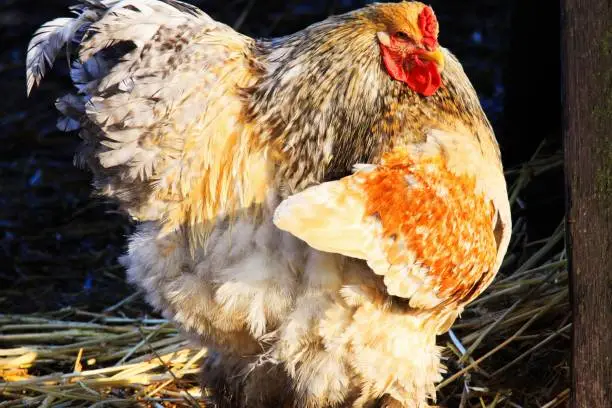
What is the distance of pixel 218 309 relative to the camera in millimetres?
3275

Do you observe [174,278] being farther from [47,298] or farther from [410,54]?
[47,298]

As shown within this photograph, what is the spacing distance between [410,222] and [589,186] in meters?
0.61

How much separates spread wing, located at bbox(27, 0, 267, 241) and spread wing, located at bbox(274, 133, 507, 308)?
45cm

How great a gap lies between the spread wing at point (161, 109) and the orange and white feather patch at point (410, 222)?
1.45 ft

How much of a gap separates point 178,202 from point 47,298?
221cm

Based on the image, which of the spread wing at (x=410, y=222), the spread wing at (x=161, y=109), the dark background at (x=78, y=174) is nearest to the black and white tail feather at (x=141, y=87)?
the spread wing at (x=161, y=109)

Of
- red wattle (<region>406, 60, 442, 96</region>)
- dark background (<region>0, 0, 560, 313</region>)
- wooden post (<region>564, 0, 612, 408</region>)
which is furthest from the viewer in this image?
dark background (<region>0, 0, 560, 313</region>)

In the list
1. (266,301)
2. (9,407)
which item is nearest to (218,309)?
(266,301)

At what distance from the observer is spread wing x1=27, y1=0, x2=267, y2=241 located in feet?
10.6

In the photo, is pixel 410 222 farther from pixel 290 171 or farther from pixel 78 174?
pixel 78 174

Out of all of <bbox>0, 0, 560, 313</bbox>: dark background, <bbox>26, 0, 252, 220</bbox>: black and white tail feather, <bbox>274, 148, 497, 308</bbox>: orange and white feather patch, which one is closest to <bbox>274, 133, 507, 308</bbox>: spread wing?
<bbox>274, 148, 497, 308</bbox>: orange and white feather patch

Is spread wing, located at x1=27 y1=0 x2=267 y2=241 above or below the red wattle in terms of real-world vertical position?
below

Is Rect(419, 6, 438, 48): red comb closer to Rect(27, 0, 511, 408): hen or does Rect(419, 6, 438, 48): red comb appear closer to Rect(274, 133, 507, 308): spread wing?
Rect(27, 0, 511, 408): hen

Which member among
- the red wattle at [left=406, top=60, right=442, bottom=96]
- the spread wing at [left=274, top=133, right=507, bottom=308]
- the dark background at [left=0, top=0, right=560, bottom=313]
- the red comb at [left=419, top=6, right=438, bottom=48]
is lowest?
the dark background at [left=0, top=0, right=560, bottom=313]
